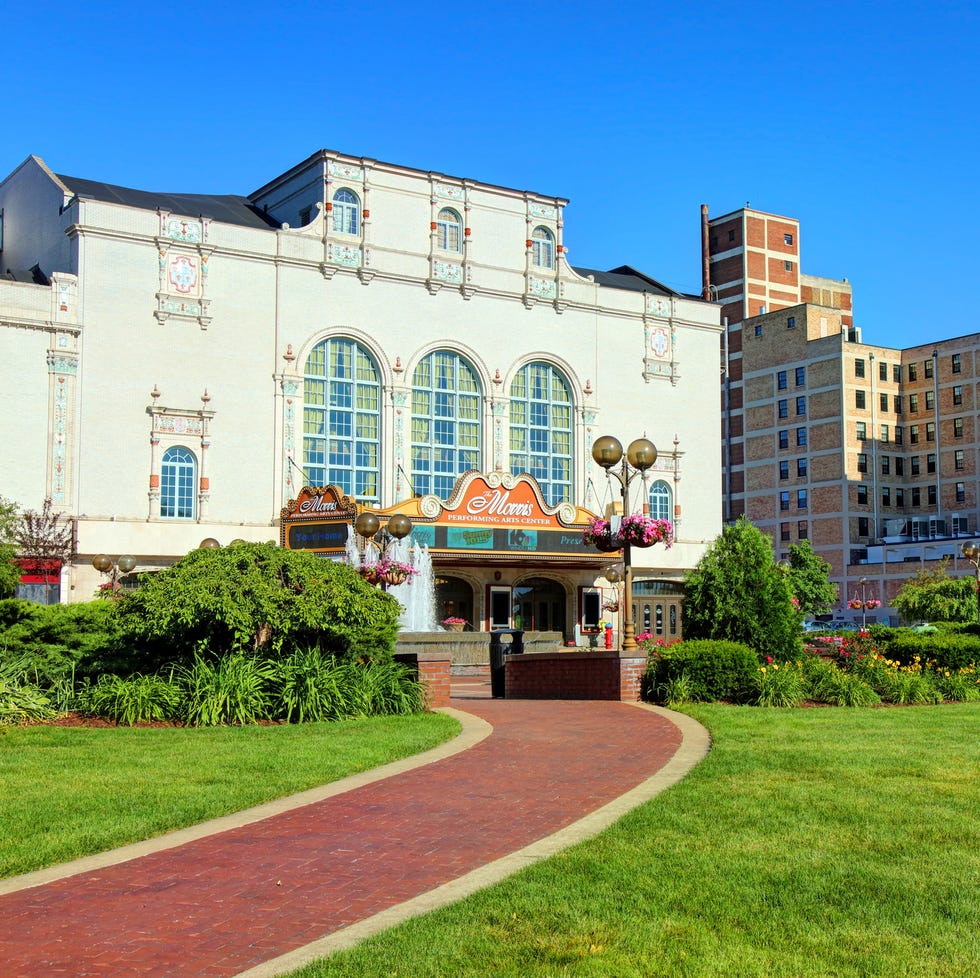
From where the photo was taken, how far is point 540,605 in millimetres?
58031

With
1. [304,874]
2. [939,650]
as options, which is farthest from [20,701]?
[939,650]

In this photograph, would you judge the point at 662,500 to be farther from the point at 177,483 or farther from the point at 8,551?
the point at 8,551

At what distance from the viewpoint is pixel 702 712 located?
61.2 ft

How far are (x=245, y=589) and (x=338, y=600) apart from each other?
4.80 ft

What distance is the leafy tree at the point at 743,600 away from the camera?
2422cm

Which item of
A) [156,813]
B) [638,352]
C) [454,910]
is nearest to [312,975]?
[454,910]

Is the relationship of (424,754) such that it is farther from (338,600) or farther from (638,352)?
(638,352)

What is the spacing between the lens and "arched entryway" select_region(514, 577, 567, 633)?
57.2 metres

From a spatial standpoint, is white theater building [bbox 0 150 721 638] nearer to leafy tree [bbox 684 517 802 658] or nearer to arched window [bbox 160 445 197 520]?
arched window [bbox 160 445 197 520]

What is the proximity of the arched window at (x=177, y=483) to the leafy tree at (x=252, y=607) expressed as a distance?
99.0 ft

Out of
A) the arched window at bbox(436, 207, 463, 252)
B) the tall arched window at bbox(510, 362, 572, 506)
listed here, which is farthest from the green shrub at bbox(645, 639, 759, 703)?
the arched window at bbox(436, 207, 463, 252)

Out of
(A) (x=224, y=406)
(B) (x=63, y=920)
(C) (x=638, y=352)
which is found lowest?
(B) (x=63, y=920)

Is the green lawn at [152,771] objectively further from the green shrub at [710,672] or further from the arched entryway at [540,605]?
the arched entryway at [540,605]

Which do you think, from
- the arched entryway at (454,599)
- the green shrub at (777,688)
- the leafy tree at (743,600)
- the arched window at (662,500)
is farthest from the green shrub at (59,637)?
the arched window at (662,500)
